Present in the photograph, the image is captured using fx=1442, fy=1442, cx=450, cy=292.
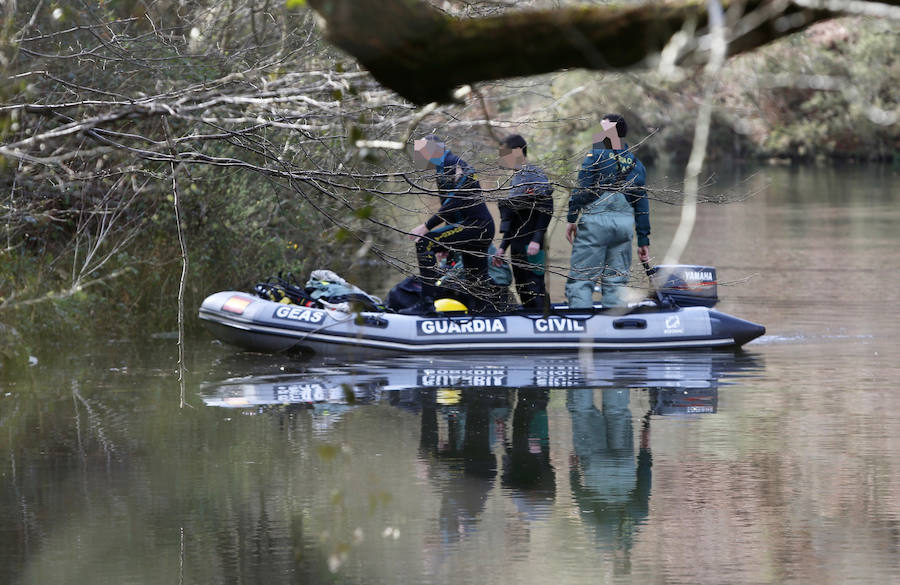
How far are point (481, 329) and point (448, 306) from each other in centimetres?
49

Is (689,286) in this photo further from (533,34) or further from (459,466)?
(533,34)

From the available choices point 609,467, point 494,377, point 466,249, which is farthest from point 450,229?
point 609,467

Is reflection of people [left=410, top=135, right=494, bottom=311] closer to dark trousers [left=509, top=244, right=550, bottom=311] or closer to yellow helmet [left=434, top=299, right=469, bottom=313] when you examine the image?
yellow helmet [left=434, top=299, right=469, bottom=313]

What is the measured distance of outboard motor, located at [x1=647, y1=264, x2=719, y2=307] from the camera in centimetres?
1405

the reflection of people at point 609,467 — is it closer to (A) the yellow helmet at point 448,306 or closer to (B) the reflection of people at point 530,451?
(B) the reflection of people at point 530,451

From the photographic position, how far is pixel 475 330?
13.6m

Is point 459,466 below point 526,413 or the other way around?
below

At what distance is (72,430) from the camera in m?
10.6

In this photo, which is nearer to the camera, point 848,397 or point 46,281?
point 848,397

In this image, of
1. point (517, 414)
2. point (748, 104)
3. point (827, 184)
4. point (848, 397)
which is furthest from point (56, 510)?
point (748, 104)

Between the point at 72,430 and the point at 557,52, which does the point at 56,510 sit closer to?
the point at 72,430

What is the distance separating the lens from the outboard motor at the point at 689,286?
14.0 m

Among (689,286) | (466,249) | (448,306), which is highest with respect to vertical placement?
(466,249)

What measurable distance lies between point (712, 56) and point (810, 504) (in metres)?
4.95
